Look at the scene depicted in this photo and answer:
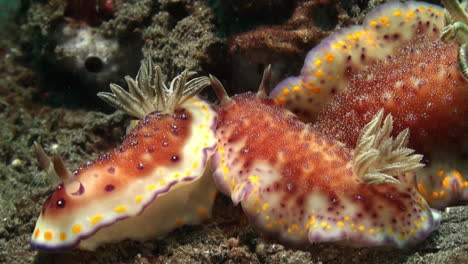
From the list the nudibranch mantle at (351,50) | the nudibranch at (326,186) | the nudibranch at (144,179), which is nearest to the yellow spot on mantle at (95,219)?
the nudibranch at (144,179)

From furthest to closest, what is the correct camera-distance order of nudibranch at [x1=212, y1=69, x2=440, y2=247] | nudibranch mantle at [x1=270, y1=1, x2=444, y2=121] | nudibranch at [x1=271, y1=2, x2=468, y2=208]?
nudibranch mantle at [x1=270, y1=1, x2=444, y2=121], nudibranch at [x1=271, y1=2, x2=468, y2=208], nudibranch at [x1=212, y1=69, x2=440, y2=247]

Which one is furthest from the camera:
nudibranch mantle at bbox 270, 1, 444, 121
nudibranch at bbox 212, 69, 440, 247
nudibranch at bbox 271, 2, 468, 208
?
nudibranch mantle at bbox 270, 1, 444, 121

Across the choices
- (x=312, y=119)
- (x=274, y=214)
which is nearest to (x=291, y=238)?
(x=274, y=214)

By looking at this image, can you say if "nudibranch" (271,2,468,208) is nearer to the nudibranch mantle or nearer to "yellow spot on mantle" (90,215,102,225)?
the nudibranch mantle

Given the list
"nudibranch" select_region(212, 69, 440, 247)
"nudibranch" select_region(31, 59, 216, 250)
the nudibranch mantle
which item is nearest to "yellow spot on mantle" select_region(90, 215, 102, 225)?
"nudibranch" select_region(31, 59, 216, 250)

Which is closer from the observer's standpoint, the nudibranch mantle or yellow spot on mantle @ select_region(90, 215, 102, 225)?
yellow spot on mantle @ select_region(90, 215, 102, 225)

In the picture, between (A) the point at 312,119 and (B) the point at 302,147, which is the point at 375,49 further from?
(B) the point at 302,147

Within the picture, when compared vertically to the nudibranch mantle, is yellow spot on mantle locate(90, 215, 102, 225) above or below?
below

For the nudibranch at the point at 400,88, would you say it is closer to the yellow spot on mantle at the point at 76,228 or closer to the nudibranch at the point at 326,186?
the nudibranch at the point at 326,186
